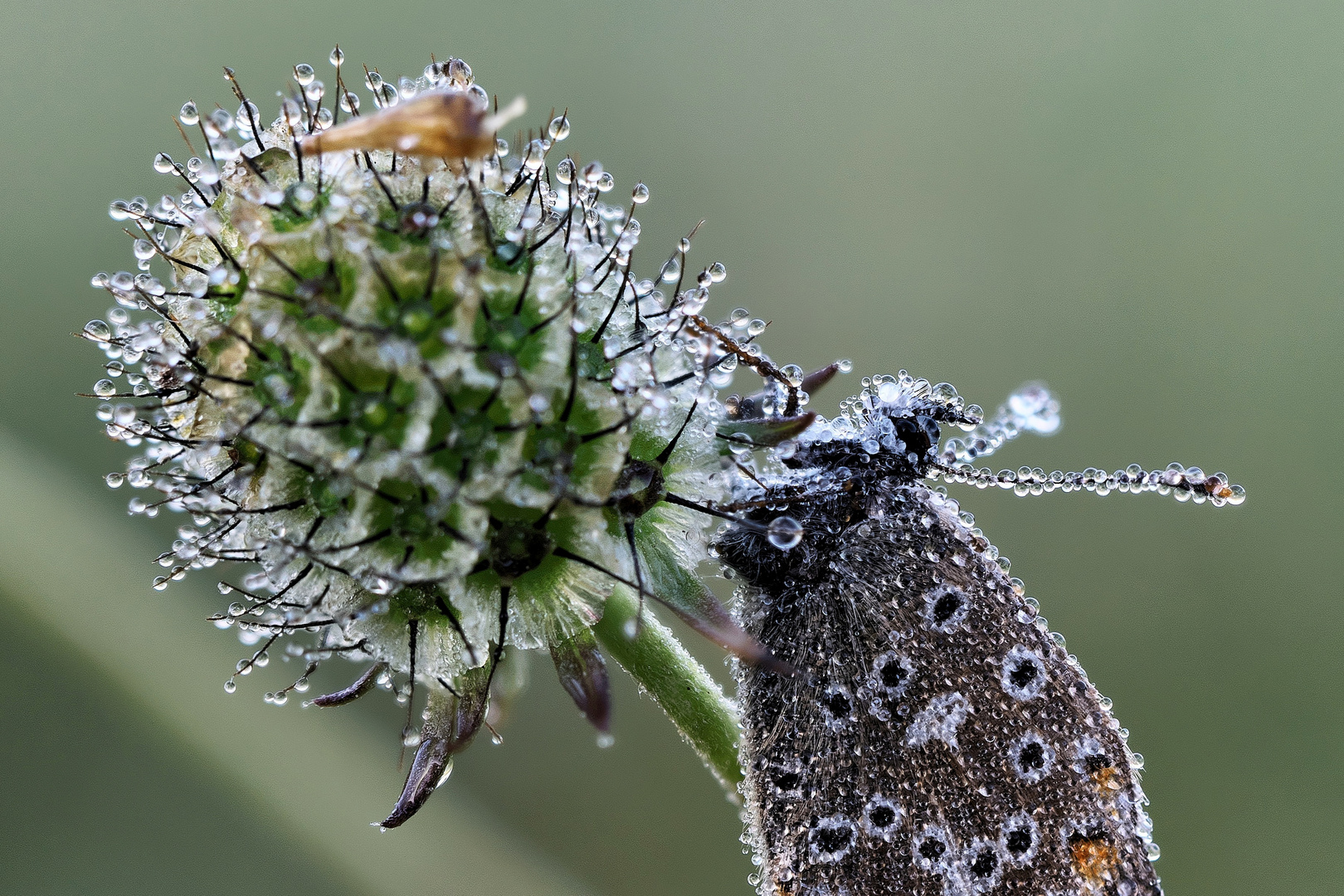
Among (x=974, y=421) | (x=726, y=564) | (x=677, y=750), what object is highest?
(x=677, y=750)

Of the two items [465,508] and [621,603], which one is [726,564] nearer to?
[621,603]

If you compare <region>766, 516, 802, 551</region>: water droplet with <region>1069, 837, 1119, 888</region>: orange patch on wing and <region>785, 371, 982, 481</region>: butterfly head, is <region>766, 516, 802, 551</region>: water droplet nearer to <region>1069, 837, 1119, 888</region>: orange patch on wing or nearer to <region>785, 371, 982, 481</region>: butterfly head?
<region>785, 371, 982, 481</region>: butterfly head

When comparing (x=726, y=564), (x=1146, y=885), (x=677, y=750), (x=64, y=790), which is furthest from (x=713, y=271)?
(x=64, y=790)

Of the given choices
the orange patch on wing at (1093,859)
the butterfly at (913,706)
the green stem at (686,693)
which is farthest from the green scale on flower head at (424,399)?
the orange patch on wing at (1093,859)

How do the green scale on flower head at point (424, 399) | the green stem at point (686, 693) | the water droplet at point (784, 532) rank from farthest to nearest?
the green stem at point (686, 693) < the water droplet at point (784, 532) < the green scale on flower head at point (424, 399)

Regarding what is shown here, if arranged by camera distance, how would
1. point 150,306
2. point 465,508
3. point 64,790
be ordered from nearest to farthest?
point 465,508, point 150,306, point 64,790

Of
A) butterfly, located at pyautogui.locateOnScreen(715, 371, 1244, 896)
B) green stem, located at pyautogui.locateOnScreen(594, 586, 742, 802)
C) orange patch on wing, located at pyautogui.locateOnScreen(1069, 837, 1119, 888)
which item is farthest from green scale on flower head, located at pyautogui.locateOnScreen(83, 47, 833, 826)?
orange patch on wing, located at pyautogui.locateOnScreen(1069, 837, 1119, 888)

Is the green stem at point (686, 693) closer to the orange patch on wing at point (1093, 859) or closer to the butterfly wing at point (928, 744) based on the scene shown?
the butterfly wing at point (928, 744)
